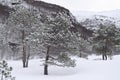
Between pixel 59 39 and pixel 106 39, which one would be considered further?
pixel 106 39

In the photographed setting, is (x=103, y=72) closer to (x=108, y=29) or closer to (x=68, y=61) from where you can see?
(x=68, y=61)

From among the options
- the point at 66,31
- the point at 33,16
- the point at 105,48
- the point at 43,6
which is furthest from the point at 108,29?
the point at 43,6

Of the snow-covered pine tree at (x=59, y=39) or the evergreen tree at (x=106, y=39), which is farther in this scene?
the evergreen tree at (x=106, y=39)

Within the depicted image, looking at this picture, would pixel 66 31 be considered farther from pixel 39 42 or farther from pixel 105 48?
pixel 105 48

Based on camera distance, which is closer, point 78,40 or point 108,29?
point 78,40

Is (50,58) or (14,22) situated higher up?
(14,22)

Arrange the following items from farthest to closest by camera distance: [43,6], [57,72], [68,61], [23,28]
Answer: [43,6] → [23,28] → [57,72] → [68,61]

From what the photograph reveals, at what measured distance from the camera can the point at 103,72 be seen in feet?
75.5

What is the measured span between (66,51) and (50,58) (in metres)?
3.29

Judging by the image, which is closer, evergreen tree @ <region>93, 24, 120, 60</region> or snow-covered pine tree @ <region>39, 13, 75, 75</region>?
snow-covered pine tree @ <region>39, 13, 75, 75</region>

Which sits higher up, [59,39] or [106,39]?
[59,39]

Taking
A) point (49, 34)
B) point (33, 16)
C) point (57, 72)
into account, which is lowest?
point (57, 72)

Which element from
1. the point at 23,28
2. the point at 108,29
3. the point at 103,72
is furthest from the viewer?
the point at 108,29

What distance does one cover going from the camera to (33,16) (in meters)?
33.1
